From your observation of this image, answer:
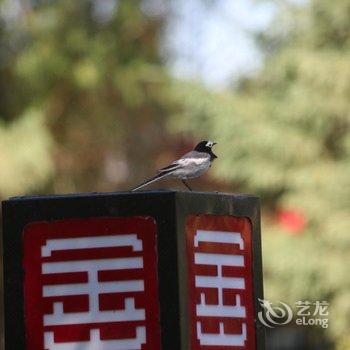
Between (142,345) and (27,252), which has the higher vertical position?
(27,252)

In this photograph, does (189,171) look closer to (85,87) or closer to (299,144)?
(299,144)

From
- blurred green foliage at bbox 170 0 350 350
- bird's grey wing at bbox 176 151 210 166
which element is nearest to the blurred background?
blurred green foliage at bbox 170 0 350 350

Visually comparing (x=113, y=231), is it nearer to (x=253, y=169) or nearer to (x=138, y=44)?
(x=253, y=169)

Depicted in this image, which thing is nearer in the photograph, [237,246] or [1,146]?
[237,246]

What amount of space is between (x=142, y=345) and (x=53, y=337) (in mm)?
369

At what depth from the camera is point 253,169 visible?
31.2 meters

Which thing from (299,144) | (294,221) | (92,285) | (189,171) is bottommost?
(92,285)

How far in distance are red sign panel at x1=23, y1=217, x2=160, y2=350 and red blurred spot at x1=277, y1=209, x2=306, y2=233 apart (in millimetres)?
23705

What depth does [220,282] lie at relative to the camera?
6305mm

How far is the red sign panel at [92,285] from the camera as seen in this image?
6145mm

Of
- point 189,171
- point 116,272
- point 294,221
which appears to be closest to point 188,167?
point 189,171

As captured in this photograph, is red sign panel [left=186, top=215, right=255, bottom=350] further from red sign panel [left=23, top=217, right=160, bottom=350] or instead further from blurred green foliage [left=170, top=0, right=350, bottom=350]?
blurred green foliage [left=170, top=0, right=350, bottom=350]

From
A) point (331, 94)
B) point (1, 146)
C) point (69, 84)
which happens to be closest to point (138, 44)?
point (69, 84)

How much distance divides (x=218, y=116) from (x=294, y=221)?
3.07m
